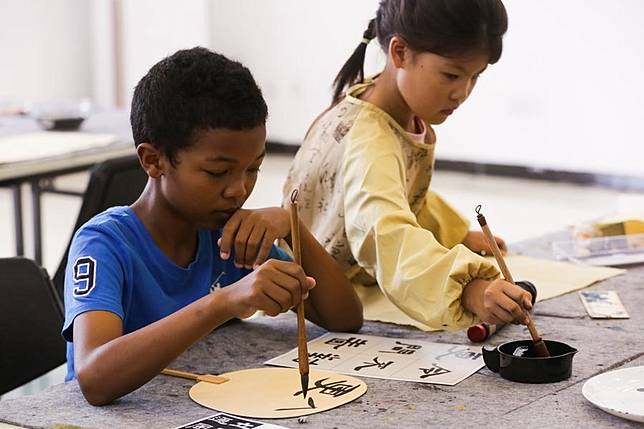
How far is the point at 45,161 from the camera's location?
274cm

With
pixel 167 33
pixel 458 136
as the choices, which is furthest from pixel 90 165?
pixel 167 33

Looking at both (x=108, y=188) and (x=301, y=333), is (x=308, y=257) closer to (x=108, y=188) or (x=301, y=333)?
(x=301, y=333)

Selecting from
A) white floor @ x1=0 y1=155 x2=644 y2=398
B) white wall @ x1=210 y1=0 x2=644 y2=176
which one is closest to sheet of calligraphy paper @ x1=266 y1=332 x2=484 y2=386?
white floor @ x1=0 y1=155 x2=644 y2=398

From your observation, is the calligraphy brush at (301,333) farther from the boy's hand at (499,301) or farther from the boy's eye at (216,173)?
the boy's hand at (499,301)

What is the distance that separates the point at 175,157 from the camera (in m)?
1.47

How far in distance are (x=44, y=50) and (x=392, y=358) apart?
5594 mm

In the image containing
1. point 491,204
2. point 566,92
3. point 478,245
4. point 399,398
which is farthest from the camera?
point 566,92

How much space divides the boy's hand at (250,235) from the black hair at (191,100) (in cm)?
13

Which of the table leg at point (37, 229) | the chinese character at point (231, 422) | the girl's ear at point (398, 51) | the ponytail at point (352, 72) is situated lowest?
the table leg at point (37, 229)

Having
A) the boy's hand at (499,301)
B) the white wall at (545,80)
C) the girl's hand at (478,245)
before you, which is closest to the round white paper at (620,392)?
the boy's hand at (499,301)

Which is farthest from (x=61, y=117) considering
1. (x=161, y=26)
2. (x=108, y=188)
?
(x=161, y=26)

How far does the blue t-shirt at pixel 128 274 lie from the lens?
4.64 feet

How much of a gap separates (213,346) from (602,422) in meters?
0.58

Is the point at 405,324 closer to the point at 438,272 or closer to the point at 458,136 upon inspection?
the point at 438,272
